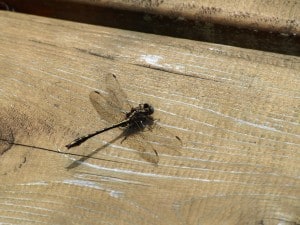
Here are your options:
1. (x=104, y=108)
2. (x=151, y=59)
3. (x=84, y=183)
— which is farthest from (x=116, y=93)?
(x=84, y=183)

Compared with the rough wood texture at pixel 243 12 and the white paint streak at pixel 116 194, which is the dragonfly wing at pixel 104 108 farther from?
the rough wood texture at pixel 243 12

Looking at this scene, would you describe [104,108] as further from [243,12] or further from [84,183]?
[243,12]

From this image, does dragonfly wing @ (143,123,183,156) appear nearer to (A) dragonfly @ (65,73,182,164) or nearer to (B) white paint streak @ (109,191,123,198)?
(A) dragonfly @ (65,73,182,164)

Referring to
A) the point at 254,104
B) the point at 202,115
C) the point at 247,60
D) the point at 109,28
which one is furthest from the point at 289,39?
the point at 109,28

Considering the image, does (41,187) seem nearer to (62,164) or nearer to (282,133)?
(62,164)

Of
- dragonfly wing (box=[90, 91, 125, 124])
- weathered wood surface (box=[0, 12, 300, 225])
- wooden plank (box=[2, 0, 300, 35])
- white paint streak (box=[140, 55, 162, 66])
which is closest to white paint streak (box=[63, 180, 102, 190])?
weathered wood surface (box=[0, 12, 300, 225])
